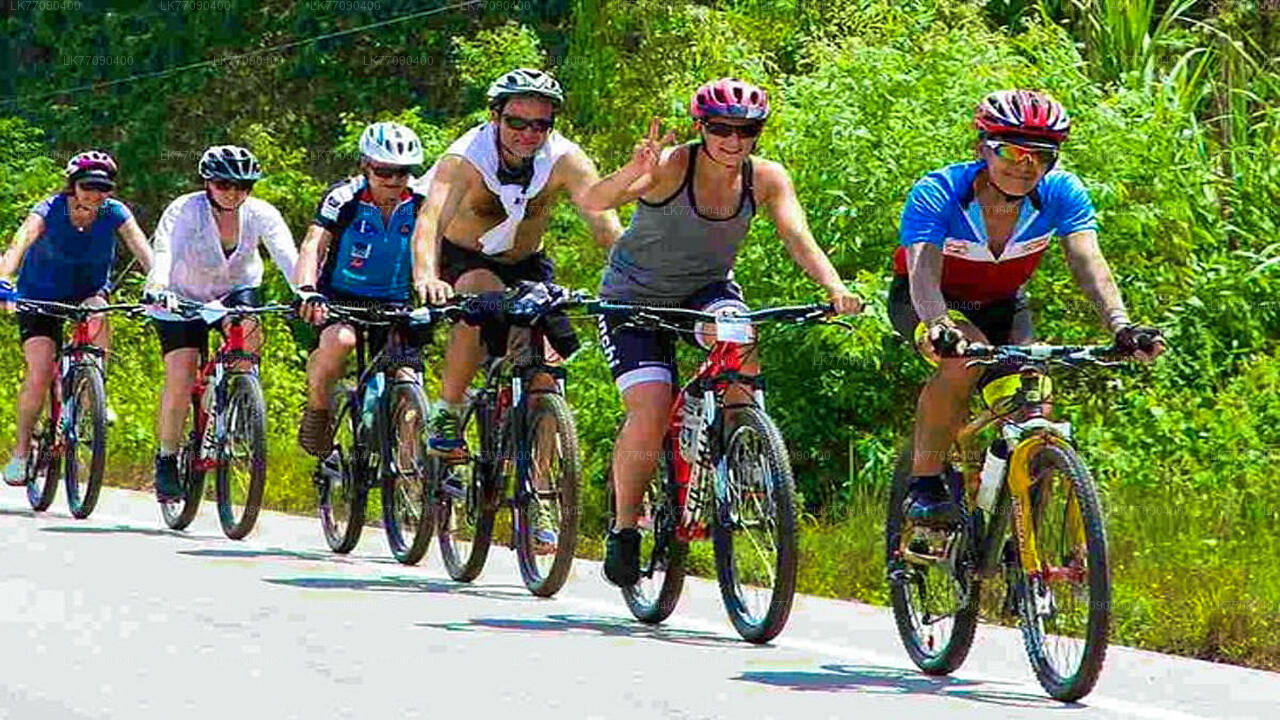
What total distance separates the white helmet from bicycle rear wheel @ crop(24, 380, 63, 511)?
3534 mm

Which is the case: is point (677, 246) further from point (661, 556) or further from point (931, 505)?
point (931, 505)

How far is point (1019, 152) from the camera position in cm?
841

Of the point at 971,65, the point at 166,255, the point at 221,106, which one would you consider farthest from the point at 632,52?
the point at 221,106

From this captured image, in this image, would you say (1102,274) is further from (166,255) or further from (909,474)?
(166,255)

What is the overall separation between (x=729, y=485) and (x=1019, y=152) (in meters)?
1.77

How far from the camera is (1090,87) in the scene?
607 inches

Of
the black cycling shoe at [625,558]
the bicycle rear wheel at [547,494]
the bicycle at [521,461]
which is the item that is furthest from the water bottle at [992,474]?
the bicycle rear wheel at [547,494]

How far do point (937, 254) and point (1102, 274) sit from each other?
1.68ft

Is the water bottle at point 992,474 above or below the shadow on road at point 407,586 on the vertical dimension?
above

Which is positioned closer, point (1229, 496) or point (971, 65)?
point (1229, 496)

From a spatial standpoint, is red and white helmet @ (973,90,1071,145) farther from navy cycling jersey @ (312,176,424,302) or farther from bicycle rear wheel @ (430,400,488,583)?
navy cycling jersey @ (312,176,424,302)

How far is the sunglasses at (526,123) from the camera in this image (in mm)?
10898

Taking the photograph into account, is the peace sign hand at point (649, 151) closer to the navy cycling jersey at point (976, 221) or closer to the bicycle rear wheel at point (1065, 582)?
the navy cycling jersey at point (976, 221)

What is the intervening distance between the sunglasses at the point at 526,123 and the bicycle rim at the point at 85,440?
4057 mm
